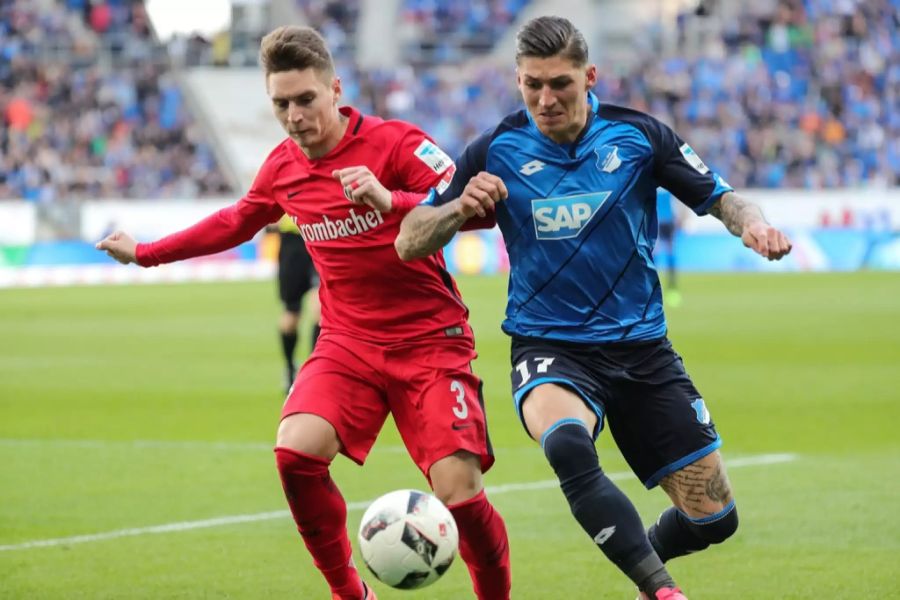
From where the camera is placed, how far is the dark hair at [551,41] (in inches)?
218

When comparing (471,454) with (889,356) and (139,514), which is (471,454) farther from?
(889,356)

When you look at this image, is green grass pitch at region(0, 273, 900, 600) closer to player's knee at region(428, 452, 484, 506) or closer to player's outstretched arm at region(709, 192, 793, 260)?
player's knee at region(428, 452, 484, 506)

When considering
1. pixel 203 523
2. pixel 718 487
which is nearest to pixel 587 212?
pixel 718 487

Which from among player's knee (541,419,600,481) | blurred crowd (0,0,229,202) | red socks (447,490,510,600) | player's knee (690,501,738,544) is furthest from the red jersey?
blurred crowd (0,0,229,202)

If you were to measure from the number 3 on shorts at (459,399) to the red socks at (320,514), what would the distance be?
52 centimetres

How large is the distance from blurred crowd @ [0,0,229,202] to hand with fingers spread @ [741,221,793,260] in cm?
3132

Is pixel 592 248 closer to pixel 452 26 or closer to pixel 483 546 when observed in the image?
pixel 483 546

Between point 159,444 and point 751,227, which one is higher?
point 751,227

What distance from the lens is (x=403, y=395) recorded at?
236 inches

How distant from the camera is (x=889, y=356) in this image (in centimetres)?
1650

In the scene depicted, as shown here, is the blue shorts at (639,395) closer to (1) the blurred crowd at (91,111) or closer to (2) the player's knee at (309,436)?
(2) the player's knee at (309,436)

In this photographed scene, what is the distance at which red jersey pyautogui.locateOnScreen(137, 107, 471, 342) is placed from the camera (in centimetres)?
606

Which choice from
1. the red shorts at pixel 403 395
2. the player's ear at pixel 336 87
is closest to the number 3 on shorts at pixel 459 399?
the red shorts at pixel 403 395

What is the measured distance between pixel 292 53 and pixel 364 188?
755 mm
